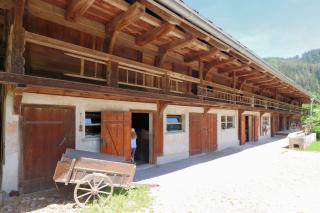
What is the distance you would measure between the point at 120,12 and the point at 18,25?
128 inches

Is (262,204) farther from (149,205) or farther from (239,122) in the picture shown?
(239,122)

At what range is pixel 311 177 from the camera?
9750mm

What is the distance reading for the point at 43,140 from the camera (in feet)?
24.5

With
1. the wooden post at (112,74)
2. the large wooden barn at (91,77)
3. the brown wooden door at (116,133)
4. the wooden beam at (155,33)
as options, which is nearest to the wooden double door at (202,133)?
the large wooden barn at (91,77)

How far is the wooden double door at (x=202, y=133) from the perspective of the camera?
14.0 m

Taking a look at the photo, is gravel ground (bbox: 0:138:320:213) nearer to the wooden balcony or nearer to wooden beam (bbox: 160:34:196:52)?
the wooden balcony

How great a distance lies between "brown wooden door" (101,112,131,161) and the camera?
911 cm

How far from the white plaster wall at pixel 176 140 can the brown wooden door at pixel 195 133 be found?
0.31 meters

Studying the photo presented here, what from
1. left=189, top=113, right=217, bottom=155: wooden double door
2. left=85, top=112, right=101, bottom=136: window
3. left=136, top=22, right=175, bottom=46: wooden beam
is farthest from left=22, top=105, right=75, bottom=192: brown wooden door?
left=189, top=113, right=217, bottom=155: wooden double door

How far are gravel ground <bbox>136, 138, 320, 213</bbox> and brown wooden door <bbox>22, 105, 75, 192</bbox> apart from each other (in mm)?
3032

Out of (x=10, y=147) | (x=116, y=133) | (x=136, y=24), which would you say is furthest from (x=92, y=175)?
(x=136, y=24)

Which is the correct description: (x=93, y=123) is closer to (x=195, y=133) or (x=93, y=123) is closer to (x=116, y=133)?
(x=116, y=133)

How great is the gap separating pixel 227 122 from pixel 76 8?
13.7 m

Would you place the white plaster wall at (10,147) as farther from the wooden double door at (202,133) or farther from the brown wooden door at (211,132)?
the brown wooden door at (211,132)
